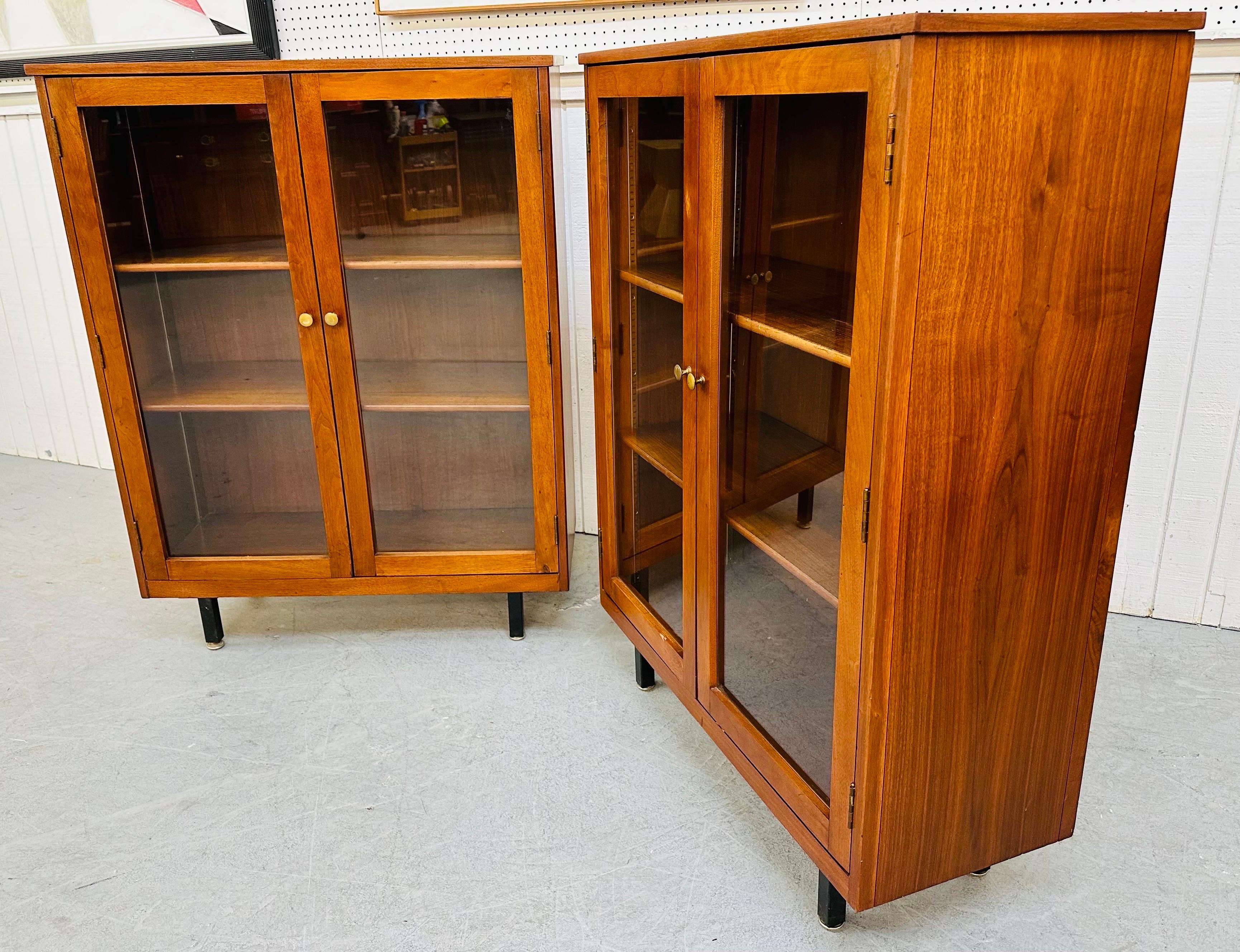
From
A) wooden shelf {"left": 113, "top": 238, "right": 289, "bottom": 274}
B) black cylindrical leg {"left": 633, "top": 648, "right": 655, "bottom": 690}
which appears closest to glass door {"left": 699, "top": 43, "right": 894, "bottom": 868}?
black cylindrical leg {"left": 633, "top": 648, "right": 655, "bottom": 690}

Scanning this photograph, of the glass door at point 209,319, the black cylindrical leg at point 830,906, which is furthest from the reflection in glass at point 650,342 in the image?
the glass door at point 209,319

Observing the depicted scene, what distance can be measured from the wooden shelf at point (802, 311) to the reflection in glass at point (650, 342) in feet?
0.64

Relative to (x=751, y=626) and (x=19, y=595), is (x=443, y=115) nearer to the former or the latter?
(x=751, y=626)

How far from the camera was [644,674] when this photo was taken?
92.2 inches

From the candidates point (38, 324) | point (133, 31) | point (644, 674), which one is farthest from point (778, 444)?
point (38, 324)

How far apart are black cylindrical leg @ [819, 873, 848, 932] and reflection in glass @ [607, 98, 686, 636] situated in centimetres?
58

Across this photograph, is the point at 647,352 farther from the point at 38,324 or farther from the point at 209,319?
the point at 38,324

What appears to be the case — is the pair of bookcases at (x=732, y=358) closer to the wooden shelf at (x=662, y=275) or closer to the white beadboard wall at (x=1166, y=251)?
the wooden shelf at (x=662, y=275)

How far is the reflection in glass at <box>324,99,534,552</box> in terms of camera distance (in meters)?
2.17

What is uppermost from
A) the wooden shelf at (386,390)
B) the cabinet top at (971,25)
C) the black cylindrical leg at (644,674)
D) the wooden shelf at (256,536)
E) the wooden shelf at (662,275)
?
the cabinet top at (971,25)

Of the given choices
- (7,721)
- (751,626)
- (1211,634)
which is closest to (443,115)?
(751,626)

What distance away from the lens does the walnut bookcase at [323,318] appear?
2.11 meters

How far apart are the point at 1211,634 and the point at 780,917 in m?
1.49

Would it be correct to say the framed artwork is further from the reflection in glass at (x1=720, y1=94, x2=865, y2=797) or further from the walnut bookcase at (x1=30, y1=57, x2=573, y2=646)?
the reflection in glass at (x1=720, y1=94, x2=865, y2=797)
